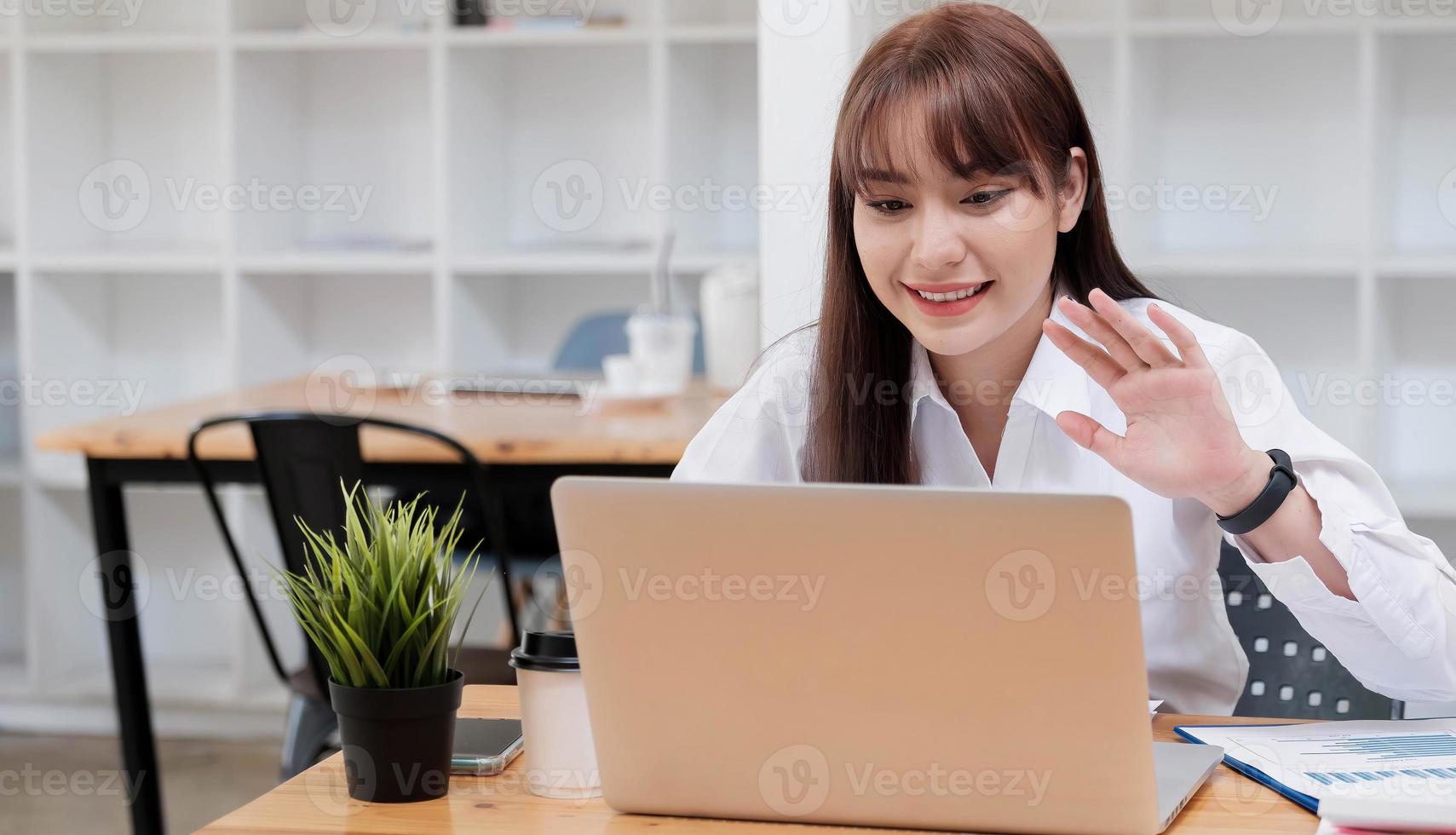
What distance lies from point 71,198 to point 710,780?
10.3 feet

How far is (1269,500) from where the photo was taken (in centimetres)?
114

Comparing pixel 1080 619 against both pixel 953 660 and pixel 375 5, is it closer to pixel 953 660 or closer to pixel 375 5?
pixel 953 660

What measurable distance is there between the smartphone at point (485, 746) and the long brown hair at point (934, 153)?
0.45 metres

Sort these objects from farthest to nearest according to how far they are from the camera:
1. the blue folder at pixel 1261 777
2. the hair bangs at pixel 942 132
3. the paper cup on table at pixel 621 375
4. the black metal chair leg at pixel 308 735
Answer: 1. the paper cup on table at pixel 621 375
2. the black metal chair leg at pixel 308 735
3. the hair bangs at pixel 942 132
4. the blue folder at pixel 1261 777

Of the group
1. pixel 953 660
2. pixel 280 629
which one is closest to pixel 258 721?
pixel 280 629

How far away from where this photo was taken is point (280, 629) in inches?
142

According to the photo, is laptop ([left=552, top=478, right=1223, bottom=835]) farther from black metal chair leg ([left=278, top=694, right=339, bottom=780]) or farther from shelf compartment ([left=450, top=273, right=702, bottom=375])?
shelf compartment ([left=450, top=273, right=702, bottom=375])

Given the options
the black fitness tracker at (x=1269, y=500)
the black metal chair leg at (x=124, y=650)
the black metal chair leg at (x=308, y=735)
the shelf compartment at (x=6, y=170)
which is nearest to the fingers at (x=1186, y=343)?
the black fitness tracker at (x=1269, y=500)

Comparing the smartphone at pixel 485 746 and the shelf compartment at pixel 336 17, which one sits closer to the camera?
the smartphone at pixel 485 746

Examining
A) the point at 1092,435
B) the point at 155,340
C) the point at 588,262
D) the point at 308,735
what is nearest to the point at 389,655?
the point at 1092,435

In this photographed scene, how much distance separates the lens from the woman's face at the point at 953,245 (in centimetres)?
130

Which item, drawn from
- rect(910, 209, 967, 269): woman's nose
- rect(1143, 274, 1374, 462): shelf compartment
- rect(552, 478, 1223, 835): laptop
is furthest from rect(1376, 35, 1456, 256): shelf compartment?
→ rect(552, 478, 1223, 835): laptop

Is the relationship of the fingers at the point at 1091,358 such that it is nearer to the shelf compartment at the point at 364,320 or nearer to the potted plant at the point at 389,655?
the potted plant at the point at 389,655

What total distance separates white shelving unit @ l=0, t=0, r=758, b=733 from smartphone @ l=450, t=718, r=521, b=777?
2.19 meters
